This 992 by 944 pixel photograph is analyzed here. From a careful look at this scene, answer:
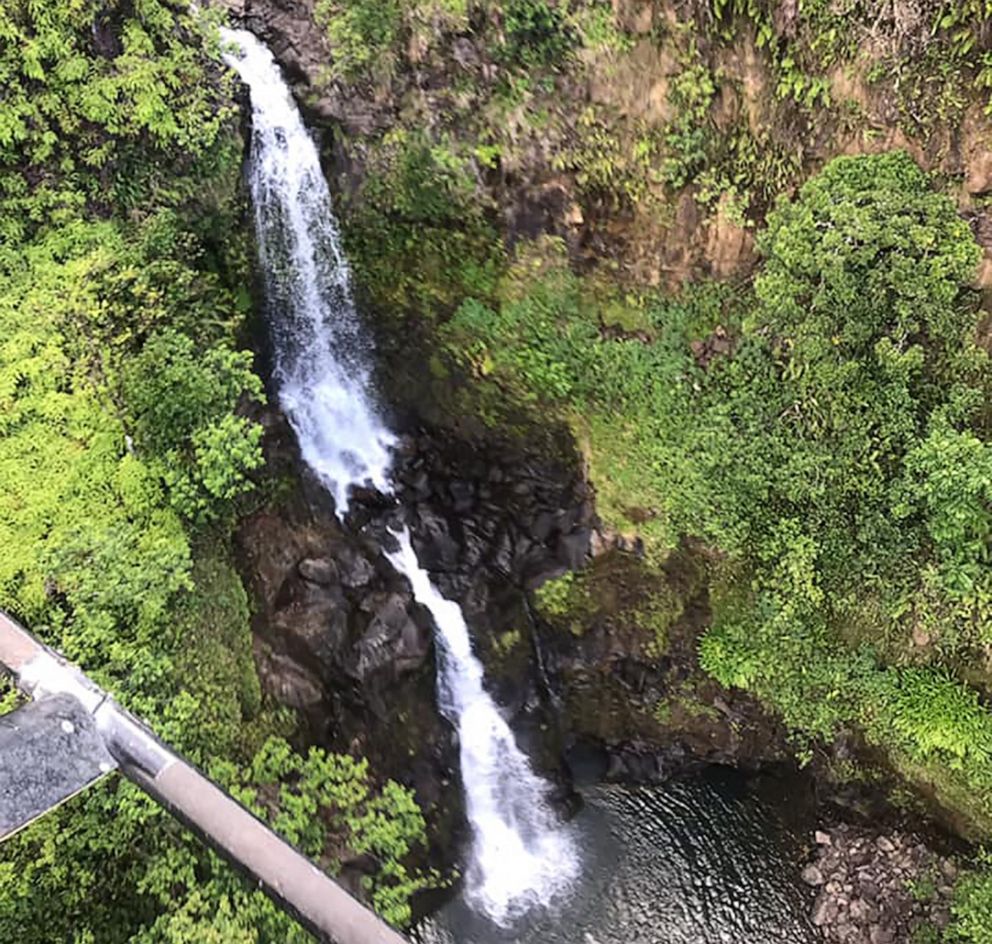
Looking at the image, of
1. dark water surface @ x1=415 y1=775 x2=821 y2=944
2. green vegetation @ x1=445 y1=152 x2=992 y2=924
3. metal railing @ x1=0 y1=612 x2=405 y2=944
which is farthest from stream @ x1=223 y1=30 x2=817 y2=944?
metal railing @ x1=0 y1=612 x2=405 y2=944

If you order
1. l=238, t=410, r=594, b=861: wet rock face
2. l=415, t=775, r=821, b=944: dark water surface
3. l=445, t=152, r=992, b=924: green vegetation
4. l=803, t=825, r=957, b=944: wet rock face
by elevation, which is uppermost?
l=445, t=152, r=992, b=924: green vegetation

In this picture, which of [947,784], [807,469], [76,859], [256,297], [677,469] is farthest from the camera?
[256,297]

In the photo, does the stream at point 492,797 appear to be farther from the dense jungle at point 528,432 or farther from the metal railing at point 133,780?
the metal railing at point 133,780

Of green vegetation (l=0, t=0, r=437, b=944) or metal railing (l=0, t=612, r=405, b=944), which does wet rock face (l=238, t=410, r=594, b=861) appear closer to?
green vegetation (l=0, t=0, r=437, b=944)

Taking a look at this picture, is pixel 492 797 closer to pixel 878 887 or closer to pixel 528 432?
pixel 878 887

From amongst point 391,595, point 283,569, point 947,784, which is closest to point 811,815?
point 947,784

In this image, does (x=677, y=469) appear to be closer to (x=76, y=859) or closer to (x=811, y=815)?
(x=811, y=815)

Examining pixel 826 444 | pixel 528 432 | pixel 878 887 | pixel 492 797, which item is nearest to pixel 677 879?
pixel 878 887
